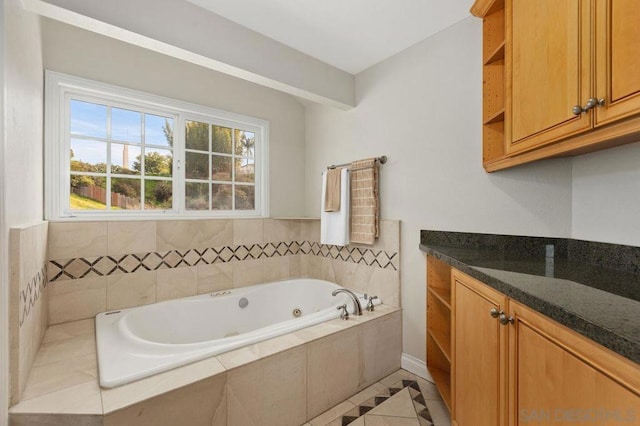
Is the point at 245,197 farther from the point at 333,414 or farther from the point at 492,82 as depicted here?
the point at 492,82

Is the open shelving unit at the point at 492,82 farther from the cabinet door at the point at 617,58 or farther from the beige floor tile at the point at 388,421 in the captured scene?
the beige floor tile at the point at 388,421

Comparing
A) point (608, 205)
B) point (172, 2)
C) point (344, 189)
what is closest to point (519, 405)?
point (608, 205)

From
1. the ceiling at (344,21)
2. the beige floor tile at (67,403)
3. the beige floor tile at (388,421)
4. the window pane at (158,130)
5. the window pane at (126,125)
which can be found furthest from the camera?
the window pane at (158,130)

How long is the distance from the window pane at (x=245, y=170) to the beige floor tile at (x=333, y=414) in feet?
6.99

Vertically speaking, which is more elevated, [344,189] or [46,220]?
[344,189]

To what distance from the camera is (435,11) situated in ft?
5.89

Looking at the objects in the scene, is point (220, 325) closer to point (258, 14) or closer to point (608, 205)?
point (258, 14)

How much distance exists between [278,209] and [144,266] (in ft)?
4.43

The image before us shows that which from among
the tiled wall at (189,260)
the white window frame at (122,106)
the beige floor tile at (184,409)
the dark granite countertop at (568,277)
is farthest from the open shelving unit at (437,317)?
the white window frame at (122,106)

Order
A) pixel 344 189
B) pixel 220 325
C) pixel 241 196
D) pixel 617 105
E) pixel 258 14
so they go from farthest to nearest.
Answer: pixel 241 196 → pixel 344 189 → pixel 220 325 → pixel 258 14 → pixel 617 105

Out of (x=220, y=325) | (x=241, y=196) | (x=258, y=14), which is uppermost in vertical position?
(x=258, y=14)

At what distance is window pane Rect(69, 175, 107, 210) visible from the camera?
2.00 m

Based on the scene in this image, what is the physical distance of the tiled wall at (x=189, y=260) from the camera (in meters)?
1.90

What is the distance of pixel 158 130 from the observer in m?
2.35
